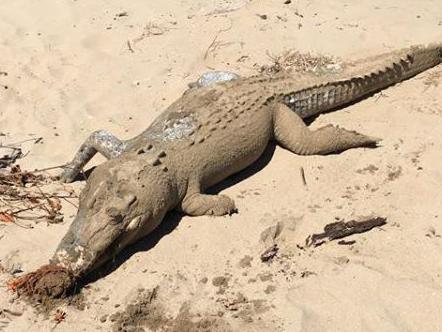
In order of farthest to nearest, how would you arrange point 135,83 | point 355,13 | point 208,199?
point 355,13
point 135,83
point 208,199

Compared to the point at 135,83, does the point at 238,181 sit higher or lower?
lower

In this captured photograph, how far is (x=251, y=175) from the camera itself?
616 cm

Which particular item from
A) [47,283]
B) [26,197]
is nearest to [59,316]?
[47,283]

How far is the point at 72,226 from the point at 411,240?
105 inches

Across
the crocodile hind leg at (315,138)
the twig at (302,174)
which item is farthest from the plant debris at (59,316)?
the crocodile hind leg at (315,138)

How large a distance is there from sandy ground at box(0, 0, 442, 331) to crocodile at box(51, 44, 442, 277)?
158 mm

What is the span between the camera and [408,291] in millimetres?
4637

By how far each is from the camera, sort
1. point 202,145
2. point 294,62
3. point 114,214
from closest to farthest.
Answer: point 114,214 < point 202,145 < point 294,62

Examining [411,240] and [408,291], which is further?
[411,240]

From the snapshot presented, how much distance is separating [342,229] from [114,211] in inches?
72.4

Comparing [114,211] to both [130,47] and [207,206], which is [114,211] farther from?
[130,47]

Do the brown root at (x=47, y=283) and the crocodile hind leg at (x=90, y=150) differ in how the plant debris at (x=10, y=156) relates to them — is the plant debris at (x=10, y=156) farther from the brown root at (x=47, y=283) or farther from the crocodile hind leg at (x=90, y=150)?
the brown root at (x=47, y=283)

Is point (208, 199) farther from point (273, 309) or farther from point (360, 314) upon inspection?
point (360, 314)

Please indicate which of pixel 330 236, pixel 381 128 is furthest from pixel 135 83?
pixel 330 236
